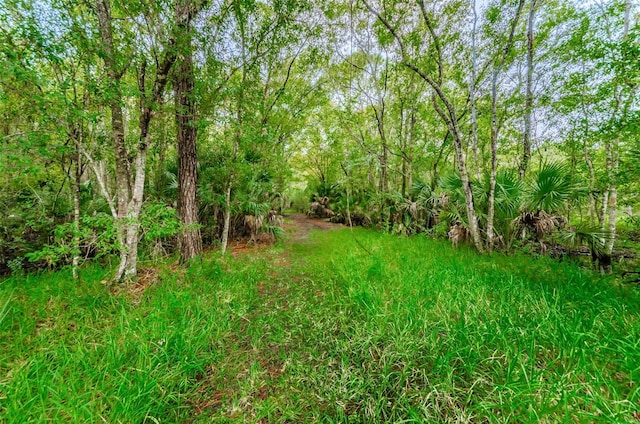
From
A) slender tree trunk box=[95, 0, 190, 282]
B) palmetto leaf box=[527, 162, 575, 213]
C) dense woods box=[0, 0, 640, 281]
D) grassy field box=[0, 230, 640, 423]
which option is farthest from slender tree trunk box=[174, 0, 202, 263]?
palmetto leaf box=[527, 162, 575, 213]

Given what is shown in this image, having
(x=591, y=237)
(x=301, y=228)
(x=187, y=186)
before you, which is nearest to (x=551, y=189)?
(x=591, y=237)

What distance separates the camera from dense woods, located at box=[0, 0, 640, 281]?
255cm

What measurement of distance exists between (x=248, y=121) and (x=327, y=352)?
442 cm

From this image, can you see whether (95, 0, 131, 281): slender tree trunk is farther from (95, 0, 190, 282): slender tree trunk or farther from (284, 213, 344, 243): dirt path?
(284, 213, 344, 243): dirt path

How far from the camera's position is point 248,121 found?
4379 mm

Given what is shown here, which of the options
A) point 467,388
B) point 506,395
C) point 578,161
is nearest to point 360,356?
point 467,388

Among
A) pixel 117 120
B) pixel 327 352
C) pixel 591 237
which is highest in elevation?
pixel 117 120

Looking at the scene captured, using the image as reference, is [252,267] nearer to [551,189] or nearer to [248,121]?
[248,121]

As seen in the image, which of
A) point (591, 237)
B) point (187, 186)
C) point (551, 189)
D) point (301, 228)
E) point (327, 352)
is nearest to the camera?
point (327, 352)

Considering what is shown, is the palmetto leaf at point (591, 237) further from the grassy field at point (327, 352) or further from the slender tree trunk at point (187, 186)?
the slender tree trunk at point (187, 186)

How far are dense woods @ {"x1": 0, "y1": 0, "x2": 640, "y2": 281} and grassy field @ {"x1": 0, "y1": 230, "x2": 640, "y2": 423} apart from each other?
2.71 ft

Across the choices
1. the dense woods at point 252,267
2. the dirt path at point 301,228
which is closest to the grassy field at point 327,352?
the dense woods at point 252,267

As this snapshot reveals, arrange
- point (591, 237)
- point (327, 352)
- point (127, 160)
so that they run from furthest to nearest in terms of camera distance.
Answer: point (591, 237), point (127, 160), point (327, 352)

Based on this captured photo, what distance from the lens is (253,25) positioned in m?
4.82
